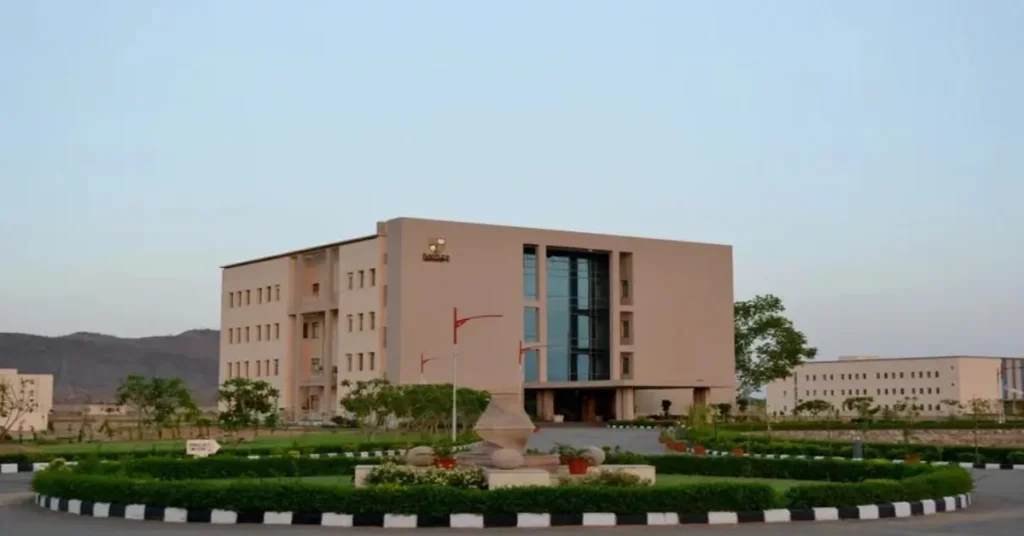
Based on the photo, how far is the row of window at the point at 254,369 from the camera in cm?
7974

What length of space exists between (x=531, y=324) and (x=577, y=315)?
14.6 ft

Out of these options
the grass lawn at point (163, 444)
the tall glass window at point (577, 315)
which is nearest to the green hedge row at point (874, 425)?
the tall glass window at point (577, 315)

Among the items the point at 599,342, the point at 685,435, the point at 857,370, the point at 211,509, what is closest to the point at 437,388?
the point at 685,435

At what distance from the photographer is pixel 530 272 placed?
244 ft

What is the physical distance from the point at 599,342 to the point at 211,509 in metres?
61.9

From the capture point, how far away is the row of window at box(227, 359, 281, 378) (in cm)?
7974

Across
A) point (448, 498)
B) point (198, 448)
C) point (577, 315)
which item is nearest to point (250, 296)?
point (577, 315)

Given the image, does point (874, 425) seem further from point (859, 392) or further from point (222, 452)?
point (859, 392)

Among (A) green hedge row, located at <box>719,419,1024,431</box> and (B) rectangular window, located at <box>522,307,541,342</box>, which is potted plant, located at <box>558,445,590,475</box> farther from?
(B) rectangular window, located at <box>522,307,541,342</box>

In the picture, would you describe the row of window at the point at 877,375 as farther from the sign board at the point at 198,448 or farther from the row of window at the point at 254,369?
the sign board at the point at 198,448

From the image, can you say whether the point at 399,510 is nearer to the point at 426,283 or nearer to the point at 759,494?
the point at 759,494

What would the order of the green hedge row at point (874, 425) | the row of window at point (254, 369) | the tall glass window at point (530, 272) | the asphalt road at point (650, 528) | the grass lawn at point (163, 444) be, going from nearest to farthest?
the asphalt road at point (650, 528)
the grass lawn at point (163, 444)
the green hedge row at point (874, 425)
the tall glass window at point (530, 272)
the row of window at point (254, 369)

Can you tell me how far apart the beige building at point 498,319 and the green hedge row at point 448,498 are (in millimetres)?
50893

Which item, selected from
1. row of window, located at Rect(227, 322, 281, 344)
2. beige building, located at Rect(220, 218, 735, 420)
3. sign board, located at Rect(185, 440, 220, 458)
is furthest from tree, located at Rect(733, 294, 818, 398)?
sign board, located at Rect(185, 440, 220, 458)
